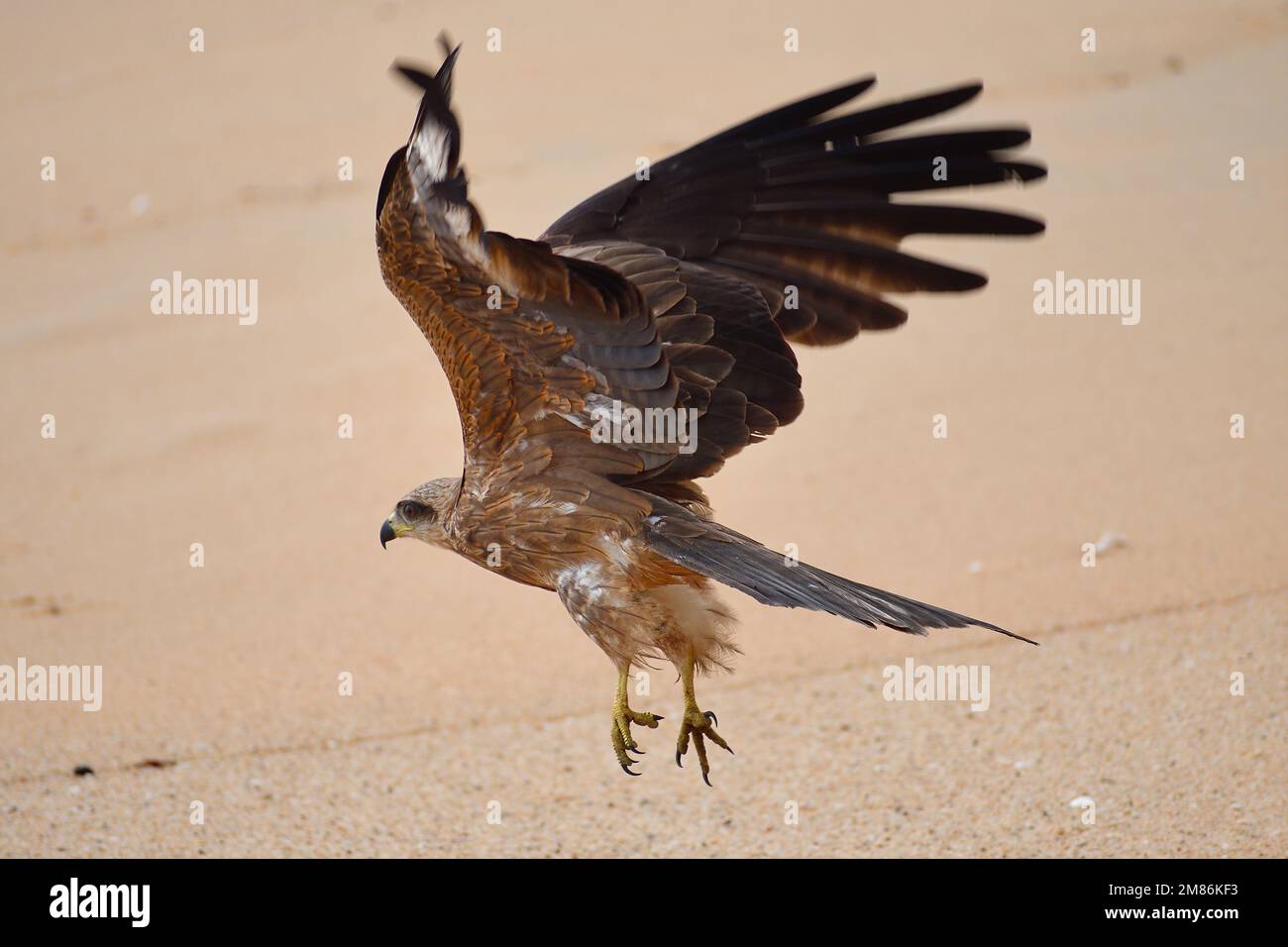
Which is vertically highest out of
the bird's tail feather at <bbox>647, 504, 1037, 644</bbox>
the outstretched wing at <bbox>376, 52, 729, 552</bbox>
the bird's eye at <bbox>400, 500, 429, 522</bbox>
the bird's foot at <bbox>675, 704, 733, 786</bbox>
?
the outstretched wing at <bbox>376, 52, 729, 552</bbox>

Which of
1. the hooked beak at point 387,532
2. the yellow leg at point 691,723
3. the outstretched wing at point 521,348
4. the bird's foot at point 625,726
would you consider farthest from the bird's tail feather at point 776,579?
the hooked beak at point 387,532

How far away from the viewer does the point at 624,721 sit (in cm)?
534

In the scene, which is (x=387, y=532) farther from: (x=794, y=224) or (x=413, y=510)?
(x=794, y=224)

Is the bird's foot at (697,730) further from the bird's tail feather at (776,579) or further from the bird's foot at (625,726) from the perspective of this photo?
the bird's tail feather at (776,579)

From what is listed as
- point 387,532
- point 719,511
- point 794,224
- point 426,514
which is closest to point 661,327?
point 794,224

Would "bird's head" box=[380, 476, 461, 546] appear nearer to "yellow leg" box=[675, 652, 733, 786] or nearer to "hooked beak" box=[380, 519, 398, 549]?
"hooked beak" box=[380, 519, 398, 549]

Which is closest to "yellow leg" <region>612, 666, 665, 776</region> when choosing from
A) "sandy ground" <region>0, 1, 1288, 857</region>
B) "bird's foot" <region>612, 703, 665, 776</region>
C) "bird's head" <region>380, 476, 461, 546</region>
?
"bird's foot" <region>612, 703, 665, 776</region>

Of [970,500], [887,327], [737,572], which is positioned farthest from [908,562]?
[737,572]

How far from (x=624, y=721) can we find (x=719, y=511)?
16.6 ft

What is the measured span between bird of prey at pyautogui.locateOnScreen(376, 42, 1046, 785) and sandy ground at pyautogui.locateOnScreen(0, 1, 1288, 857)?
2110 mm

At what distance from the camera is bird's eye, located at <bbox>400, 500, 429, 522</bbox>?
5.80 meters

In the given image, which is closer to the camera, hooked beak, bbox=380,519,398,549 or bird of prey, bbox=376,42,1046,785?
bird of prey, bbox=376,42,1046,785

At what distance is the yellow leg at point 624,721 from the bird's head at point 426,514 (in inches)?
32.7

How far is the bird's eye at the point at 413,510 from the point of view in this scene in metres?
5.80
